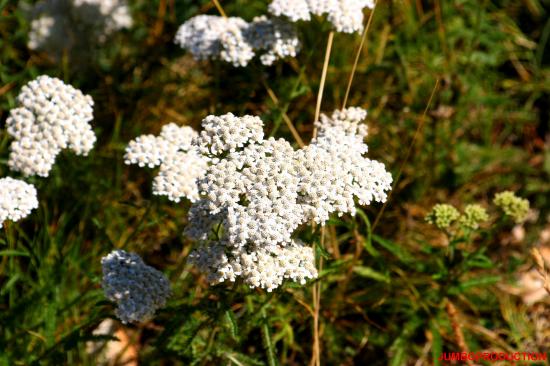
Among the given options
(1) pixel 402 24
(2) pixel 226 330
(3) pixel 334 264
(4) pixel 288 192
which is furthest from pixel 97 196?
(1) pixel 402 24

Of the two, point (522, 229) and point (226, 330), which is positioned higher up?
point (522, 229)

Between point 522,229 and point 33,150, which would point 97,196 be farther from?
point 522,229

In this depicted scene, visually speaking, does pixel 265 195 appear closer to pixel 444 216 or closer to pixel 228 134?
pixel 228 134

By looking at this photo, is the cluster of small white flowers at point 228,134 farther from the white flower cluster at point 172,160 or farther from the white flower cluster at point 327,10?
the white flower cluster at point 327,10

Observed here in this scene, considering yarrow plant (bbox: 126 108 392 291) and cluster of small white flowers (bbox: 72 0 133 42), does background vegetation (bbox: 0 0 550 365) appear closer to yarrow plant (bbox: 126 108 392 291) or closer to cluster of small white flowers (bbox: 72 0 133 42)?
cluster of small white flowers (bbox: 72 0 133 42)

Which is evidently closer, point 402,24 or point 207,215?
point 207,215

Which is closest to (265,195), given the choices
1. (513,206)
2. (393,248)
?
(393,248)

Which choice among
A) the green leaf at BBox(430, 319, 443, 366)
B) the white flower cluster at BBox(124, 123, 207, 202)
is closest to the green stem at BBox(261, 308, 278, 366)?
the white flower cluster at BBox(124, 123, 207, 202)
